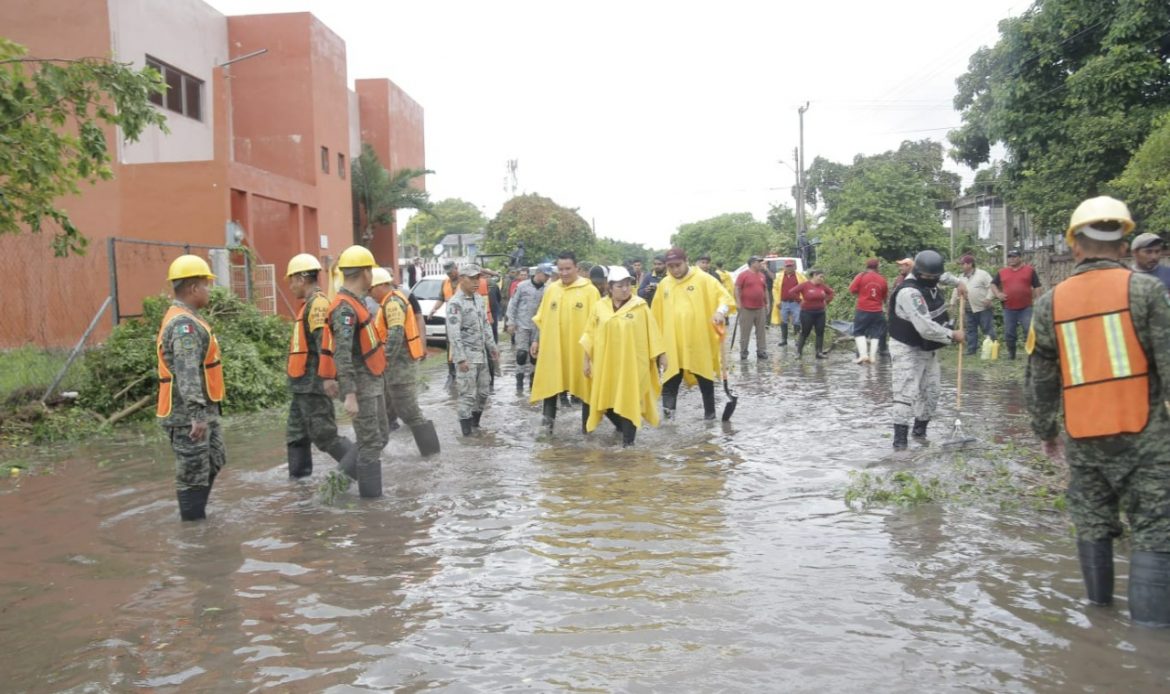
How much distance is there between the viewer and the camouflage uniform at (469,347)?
975 centimetres

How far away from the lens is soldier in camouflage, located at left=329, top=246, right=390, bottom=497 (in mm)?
6844

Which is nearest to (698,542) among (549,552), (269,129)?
(549,552)

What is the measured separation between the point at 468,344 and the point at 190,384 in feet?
12.8

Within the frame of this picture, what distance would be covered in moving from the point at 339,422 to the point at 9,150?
458cm

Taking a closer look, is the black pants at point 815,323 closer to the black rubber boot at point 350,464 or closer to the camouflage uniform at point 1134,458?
the black rubber boot at point 350,464

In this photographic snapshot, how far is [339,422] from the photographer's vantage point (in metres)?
11.5

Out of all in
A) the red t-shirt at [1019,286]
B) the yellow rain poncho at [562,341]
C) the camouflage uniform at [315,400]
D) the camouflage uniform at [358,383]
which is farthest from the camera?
the red t-shirt at [1019,286]

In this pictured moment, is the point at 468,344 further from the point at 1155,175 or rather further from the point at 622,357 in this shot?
the point at 1155,175

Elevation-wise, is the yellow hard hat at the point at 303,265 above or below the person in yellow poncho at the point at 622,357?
above

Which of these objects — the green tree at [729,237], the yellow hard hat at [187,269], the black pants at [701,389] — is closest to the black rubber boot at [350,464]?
the yellow hard hat at [187,269]

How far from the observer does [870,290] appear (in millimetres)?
14992

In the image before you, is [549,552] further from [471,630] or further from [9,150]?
[9,150]

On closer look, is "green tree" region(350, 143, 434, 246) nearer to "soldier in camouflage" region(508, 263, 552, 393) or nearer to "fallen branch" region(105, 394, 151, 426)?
"soldier in camouflage" region(508, 263, 552, 393)

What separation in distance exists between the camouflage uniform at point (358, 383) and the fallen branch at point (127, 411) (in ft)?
17.1
